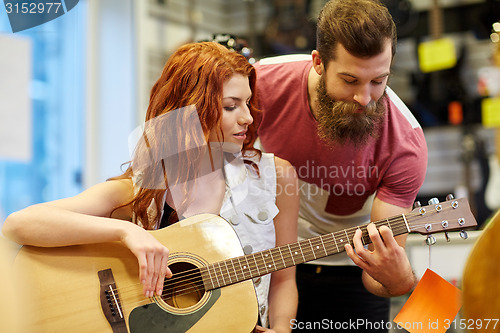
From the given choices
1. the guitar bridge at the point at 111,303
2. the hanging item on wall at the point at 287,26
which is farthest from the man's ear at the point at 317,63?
the hanging item on wall at the point at 287,26

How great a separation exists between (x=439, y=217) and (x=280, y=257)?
308 mm

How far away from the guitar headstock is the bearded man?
0.05m

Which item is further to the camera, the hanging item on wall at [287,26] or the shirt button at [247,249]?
the hanging item on wall at [287,26]

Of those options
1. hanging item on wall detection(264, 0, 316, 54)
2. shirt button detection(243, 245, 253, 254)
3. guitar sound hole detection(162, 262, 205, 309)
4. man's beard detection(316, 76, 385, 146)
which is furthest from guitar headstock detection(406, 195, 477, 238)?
hanging item on wall detection(264, 0, 316, 54)

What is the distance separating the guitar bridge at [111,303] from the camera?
40.3 inches

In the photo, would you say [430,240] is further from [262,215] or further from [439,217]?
[262,215]

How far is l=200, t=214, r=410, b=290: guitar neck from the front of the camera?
1.07m

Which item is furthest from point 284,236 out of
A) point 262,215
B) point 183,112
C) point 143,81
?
point 143,81

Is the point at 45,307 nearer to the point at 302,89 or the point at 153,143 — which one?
the point at 153,143

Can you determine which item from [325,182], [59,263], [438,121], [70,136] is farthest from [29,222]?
[438,121]

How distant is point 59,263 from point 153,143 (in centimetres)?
28

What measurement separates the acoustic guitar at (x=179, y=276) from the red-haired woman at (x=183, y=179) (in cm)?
3

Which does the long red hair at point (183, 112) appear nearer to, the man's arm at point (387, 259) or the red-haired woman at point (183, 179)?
the red-haired woman at point (183, 179)

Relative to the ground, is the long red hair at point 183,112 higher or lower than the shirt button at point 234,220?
higher
